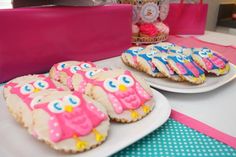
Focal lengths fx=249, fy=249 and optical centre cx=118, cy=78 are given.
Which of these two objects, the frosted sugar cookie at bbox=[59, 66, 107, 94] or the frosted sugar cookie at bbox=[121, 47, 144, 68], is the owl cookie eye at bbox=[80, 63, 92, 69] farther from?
the frosted sugar cookie at bbox=[121, 47, 144, 68]

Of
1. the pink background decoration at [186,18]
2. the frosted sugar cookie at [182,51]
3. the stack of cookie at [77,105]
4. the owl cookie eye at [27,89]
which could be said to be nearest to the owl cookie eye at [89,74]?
the stack of cookie at [77,105]

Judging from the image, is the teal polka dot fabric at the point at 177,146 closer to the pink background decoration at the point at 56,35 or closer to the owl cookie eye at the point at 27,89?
the owl cookie eye at the point at 27,89

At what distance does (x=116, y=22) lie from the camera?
825mm

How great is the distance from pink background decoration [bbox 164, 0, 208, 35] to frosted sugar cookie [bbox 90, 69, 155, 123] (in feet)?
2.43

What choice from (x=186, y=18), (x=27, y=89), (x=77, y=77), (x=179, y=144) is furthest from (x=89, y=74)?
(x=186, y=18)

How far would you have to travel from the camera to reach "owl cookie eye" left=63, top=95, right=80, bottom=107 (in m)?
0.39

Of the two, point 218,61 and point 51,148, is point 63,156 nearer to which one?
point 51,148

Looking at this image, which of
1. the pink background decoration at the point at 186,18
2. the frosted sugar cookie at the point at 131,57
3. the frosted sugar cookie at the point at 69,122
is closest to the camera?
the frosted sugar cookie at the point at 69,122

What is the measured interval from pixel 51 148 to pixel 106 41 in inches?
19.7

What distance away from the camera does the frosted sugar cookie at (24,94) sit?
41cm

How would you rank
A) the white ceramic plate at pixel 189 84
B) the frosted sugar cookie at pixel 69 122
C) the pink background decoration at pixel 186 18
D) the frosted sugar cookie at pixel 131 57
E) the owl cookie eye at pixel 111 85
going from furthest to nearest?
the pink background decoration at pixel 186 18
the frosted sugar cookie at pixel 131 57
the white ceramic plate at pixel 189 84
the owl cookie eye at pixel 111 85
the frosted sugar cookie at pixel 69 122

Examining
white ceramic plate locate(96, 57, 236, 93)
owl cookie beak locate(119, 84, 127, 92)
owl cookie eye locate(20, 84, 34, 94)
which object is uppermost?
owl cookie eye locate(20, 84, 34, 94)

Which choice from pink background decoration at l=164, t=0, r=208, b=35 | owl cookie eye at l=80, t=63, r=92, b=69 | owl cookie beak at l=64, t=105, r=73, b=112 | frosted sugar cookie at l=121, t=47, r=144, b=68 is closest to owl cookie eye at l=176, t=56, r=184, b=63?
frosted sugar cookie at l=121, t=47, r=144, b=68

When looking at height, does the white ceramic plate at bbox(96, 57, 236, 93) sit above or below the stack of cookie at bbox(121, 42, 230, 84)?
below
